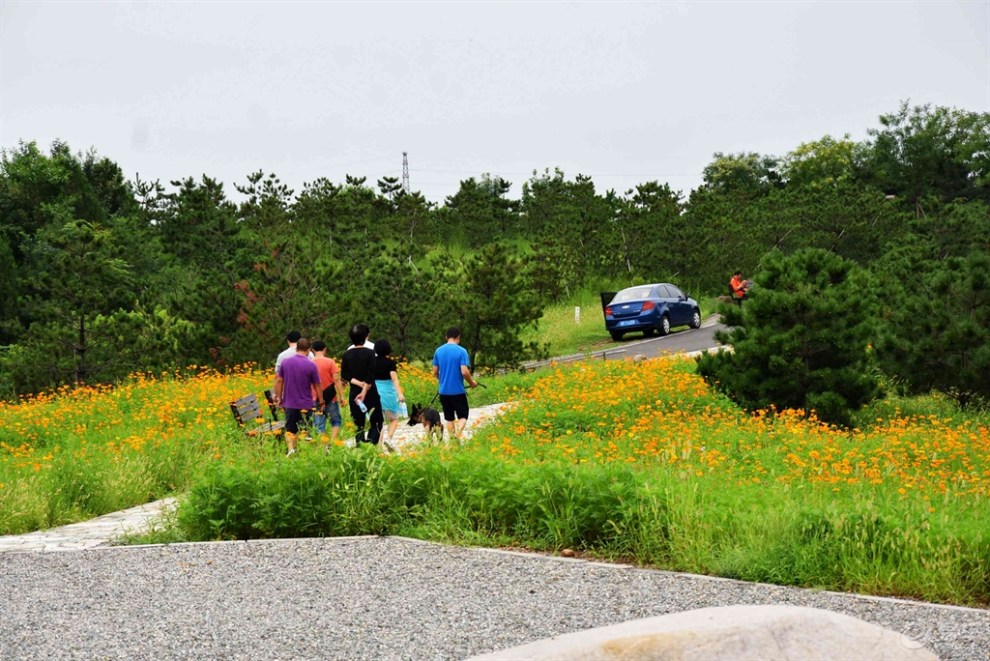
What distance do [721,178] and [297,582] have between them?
77021mm

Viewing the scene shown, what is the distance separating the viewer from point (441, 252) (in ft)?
160

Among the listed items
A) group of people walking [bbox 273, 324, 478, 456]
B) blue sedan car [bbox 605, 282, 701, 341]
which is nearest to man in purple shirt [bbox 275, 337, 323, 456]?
group of people walking [bbox 273, 324, 478, 456]

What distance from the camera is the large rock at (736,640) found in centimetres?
423

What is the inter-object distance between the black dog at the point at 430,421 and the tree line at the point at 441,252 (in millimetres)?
6714

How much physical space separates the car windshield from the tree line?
192 inches

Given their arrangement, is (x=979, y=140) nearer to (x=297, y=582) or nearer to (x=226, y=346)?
(x=226, y=346)

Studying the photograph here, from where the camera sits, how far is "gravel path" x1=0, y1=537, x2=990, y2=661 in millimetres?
5871

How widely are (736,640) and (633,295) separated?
26.6 meters

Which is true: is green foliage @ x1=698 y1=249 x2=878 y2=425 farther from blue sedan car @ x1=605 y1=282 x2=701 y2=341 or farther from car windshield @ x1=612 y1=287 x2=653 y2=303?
car windshield @ x1=612 y1=287 x2=653 y2=303

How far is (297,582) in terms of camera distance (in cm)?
736

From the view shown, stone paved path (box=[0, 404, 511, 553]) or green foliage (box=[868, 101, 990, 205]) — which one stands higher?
green foliage (box=[868, 101, 990, 205])

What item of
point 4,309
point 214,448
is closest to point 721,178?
point 4,309

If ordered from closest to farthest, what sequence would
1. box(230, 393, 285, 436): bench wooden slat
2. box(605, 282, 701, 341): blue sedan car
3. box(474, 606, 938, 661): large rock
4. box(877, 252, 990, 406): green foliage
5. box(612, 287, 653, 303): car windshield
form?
box(474, 606, 938, 661): large rock
box(230, 393, 285, 436): bench wooden slat
box(877, 252, 990, 406): green foliage
box(605, 282, 701, 341): blue sedan car
box(612, 287, 653, 303): car windshield

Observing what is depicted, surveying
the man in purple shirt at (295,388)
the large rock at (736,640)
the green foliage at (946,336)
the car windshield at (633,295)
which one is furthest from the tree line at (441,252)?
the large rock at (736,640)
